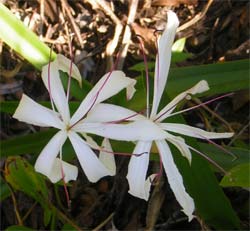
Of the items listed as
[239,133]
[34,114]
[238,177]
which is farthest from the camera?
[239,133]

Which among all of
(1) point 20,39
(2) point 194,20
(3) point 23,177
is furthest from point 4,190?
(2) point 194,20

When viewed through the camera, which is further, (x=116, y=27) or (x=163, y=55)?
(x=116, y=27)

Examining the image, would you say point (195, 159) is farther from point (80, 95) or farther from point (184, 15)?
point (184, 15)

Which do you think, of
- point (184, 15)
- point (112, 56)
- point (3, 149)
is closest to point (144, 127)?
point (3, 149)

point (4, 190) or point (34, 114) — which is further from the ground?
point (34, 114)

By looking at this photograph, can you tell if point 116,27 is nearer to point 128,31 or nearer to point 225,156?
point 128,31

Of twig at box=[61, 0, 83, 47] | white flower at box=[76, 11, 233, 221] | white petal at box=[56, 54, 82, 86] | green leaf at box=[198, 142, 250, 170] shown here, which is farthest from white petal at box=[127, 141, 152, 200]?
twig at box=[61, 0, 83, 47]

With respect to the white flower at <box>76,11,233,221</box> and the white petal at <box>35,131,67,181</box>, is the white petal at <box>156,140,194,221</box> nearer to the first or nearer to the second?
the white flower at <box>76,11,233,221</box>
